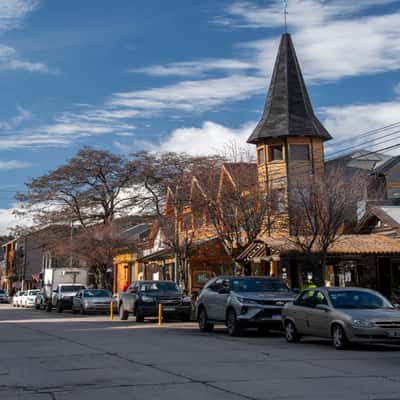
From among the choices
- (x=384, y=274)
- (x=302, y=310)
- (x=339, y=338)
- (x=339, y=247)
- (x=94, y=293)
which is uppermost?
(x=339, y=247)

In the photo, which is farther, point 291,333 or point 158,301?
point 158,301

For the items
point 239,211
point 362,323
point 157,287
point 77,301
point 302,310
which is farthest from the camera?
point 77,301

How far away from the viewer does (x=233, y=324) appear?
19.3 metres

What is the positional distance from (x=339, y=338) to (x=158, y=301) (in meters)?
12.8

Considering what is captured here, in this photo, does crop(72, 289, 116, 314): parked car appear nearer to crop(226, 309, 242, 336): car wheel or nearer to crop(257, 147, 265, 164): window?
crop(257, 147, 265, 164): window

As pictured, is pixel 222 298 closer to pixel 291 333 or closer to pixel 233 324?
pixel 233 324

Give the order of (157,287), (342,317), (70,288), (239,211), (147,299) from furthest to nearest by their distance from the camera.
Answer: (70,288)
(239,211)
(157,287)
(147,299)
(342,317)

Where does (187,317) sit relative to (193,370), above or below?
above

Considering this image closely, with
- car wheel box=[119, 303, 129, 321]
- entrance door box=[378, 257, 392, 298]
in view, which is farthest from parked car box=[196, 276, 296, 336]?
entrance door box=[378, 257, 392, 298]

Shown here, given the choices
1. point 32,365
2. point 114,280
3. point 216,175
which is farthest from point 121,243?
point 32,365

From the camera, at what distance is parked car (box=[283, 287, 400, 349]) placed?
1452 centimetres

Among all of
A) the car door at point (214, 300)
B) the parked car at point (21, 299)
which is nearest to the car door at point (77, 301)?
the car door at point (214, 300)

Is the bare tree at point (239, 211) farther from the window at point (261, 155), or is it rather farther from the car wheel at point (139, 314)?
the window at point (261, 155)

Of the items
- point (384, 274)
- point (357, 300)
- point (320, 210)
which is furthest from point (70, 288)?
point (357, 300)
